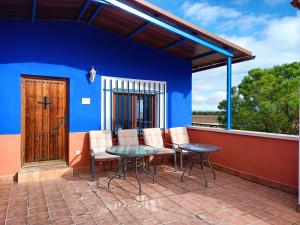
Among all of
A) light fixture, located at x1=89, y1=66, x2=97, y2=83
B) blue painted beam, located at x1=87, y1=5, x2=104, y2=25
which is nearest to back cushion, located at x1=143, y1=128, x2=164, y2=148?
light fixture, located at x1=89, y1=66, x2=97, y2=83

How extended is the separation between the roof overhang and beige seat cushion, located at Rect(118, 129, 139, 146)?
2287mm

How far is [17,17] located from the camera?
449cm

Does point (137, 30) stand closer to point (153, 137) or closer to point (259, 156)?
point (153, 137)

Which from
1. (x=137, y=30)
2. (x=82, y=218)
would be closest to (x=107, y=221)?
(x=82, y=218)

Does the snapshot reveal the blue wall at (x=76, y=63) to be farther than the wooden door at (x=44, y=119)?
No

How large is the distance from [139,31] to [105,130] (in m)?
2.36

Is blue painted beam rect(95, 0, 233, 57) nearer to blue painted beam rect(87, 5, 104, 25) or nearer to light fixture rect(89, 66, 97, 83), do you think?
blue painted beam rect(87, 5, 104, 25)

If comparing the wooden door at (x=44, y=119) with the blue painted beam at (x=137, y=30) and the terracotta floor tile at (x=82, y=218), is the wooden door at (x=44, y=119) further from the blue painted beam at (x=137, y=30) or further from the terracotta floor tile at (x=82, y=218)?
the terracotta floor tile at (x=82, y=218)

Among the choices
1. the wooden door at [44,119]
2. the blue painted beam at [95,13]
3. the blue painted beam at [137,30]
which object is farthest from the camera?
the blue painted beam at [137,30]

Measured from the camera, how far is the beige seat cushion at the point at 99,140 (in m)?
4.91

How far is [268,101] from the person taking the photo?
11.4 metres

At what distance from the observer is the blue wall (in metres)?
4.43

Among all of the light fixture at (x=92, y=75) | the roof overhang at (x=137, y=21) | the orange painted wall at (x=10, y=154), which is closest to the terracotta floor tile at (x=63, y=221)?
the orange painted wall at (x=10, y=154)

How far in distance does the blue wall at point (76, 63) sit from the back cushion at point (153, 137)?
0.74 metres
